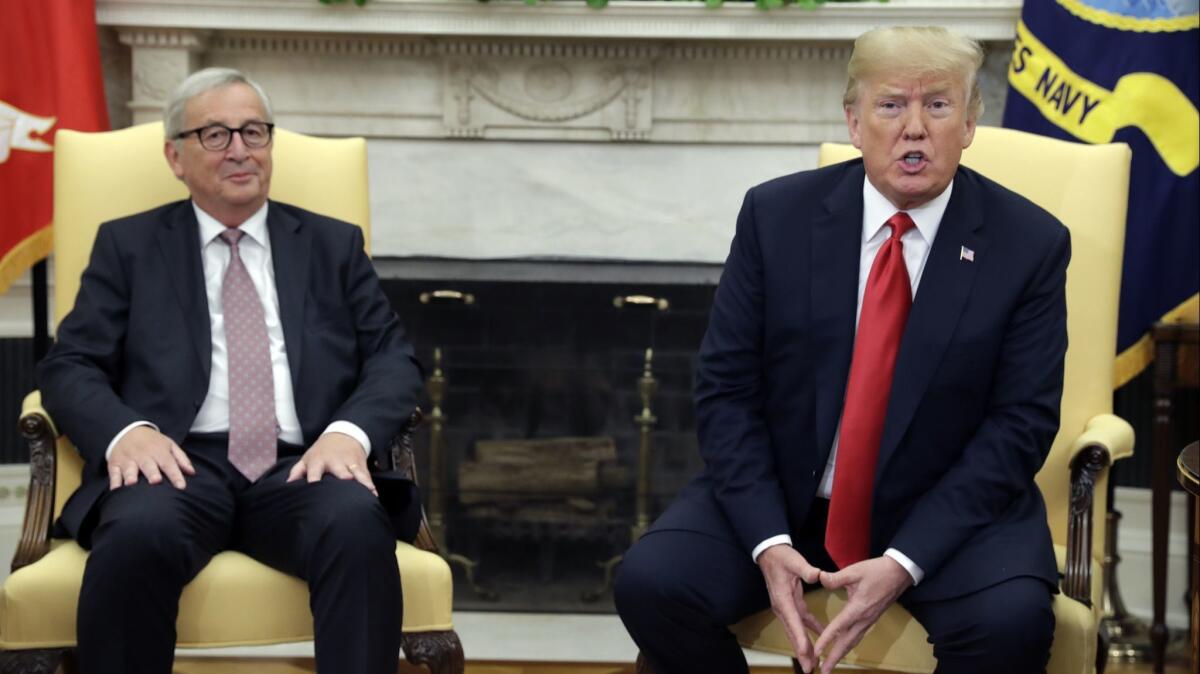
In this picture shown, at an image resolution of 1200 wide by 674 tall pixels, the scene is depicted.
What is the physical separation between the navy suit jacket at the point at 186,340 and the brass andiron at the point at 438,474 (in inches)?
44.2

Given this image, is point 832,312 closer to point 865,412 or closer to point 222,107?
point 865,412

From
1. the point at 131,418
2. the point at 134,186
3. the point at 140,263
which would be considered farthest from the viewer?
the point at 134,186

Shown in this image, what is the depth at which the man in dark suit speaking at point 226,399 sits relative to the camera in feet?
7.06

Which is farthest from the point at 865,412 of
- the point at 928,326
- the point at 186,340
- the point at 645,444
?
the point at 645,444

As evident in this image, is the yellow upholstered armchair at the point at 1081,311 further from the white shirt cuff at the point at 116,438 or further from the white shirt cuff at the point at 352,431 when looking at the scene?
the white shirt cuff at the point at 116,438

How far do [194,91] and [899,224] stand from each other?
1278 millimetres

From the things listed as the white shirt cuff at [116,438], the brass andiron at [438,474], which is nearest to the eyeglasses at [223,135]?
the white shirt cuff at [116,438]

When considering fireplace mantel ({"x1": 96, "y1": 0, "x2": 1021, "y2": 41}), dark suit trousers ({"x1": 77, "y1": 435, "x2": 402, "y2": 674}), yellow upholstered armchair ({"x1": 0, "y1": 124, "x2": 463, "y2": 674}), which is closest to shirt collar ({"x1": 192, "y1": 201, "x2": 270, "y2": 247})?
yellow upholstered armchair ({"x1": 0, "y1": 124, "x2": 463, "y2": 674})

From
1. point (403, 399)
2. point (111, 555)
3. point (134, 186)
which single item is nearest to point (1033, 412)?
point (403, 399)

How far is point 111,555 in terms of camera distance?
213cm

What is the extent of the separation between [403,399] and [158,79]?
1708mm

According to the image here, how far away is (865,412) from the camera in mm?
2107

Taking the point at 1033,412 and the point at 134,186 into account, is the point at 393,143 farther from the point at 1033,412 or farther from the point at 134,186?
the point at 1033,412

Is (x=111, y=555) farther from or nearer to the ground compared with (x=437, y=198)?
nearer to the ground
